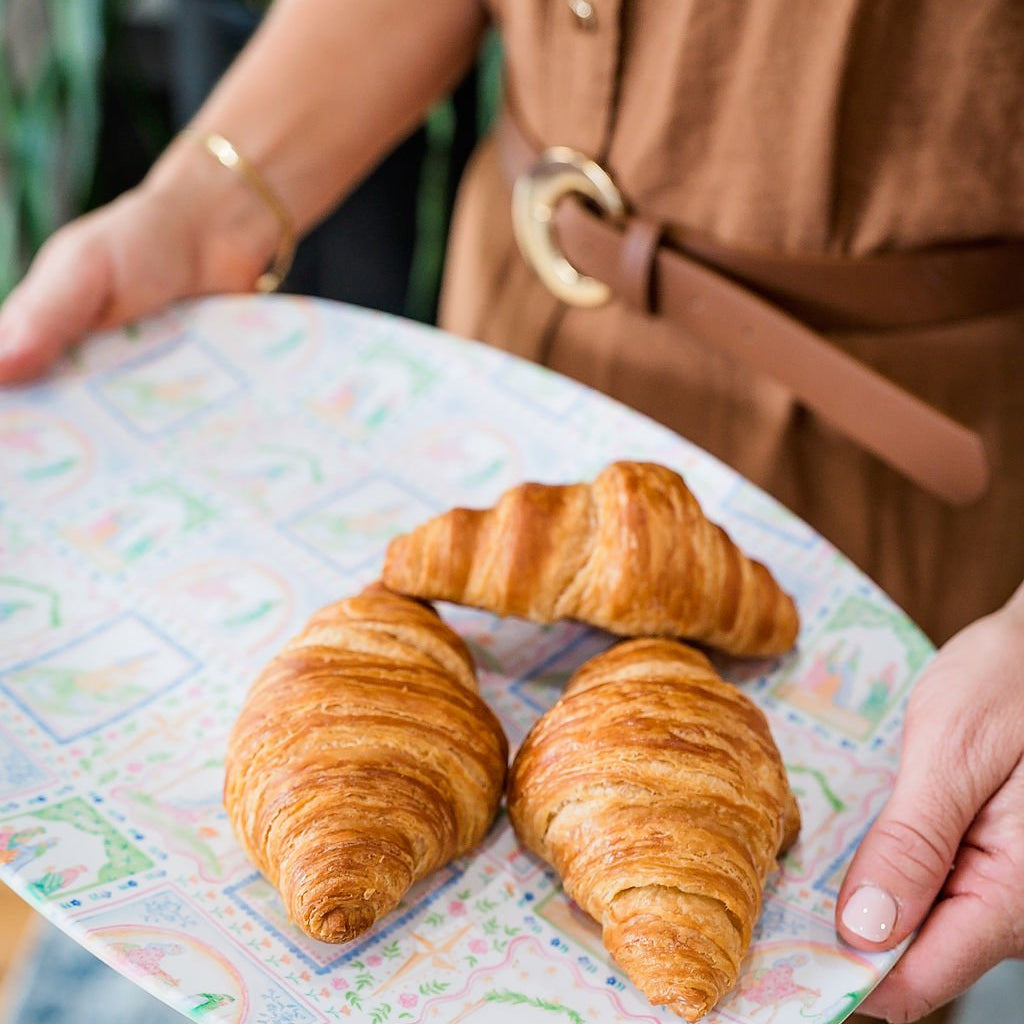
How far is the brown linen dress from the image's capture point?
92 cm

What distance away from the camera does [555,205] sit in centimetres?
111

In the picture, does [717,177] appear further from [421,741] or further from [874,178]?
[421,741]

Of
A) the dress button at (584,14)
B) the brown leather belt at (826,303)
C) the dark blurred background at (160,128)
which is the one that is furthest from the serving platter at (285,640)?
the dark blurred background at (160,128)

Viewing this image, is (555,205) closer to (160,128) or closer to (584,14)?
(584,14)

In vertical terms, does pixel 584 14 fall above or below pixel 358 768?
above

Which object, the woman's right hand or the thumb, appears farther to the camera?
the woman's right hand

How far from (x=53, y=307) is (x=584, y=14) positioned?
1.80 ft

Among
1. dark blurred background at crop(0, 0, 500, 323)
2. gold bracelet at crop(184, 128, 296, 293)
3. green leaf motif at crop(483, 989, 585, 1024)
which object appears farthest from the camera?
dark blurred background at crop(0, 0, 500, 323)

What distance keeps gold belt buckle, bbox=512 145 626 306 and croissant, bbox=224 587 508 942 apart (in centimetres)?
44

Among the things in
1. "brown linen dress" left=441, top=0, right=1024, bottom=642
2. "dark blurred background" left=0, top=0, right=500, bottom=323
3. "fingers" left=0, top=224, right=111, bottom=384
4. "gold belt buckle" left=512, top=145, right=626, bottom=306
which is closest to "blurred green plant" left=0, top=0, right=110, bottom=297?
"dark blurred background" left=0, top=0, right=500, bottom=323

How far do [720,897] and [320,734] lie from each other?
10.2 inches

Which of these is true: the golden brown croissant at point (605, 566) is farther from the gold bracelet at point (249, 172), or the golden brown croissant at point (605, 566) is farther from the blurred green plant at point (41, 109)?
the blurred green plant at point (41, 109)

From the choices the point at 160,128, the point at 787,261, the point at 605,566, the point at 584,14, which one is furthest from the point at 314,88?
the point at 160,128

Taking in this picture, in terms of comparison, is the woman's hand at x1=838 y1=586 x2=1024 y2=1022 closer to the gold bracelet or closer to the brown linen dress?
the brown linen dress
